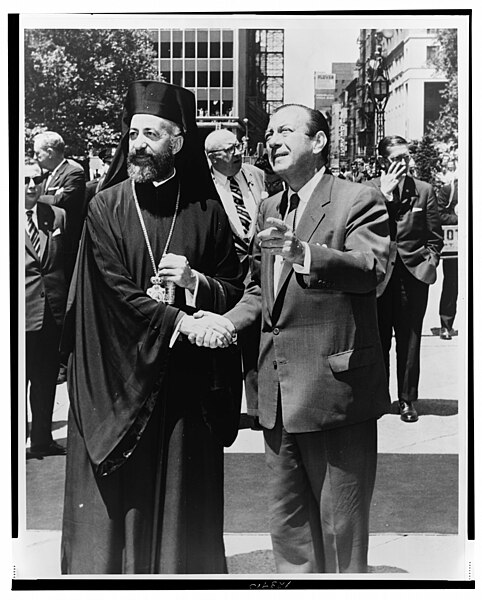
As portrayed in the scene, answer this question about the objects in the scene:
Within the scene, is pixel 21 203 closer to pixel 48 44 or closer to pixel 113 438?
pixel 48 44

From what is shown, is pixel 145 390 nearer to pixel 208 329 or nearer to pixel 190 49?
pixel 208 329

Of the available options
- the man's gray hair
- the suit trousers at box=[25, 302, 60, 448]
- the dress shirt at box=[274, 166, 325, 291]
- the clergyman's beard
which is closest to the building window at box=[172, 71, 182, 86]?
the clergyman's beard

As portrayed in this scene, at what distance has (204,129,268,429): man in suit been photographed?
4.72m

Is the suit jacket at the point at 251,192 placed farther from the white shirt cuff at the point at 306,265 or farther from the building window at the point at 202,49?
the building window at the point at 202,49

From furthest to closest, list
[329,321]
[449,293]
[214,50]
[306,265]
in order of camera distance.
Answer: [449,293]
[214,50]
[329,321]
[306,265]

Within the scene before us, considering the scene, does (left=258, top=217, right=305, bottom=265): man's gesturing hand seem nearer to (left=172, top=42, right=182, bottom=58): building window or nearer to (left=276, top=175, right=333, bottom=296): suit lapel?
(left=276, top=175, right=333, bottom=296): suit lapel

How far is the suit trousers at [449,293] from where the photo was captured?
4773mm

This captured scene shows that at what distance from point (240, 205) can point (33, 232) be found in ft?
3.67

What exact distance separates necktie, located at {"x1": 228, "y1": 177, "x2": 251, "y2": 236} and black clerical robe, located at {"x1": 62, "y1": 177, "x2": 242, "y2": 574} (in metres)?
0.10

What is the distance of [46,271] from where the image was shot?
4.80 meters

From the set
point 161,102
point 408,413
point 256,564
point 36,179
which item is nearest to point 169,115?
point 161,102

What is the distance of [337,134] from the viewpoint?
4.69 m

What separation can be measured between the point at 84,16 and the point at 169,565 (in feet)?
9.67

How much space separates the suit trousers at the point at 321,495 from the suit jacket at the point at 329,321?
11cm
